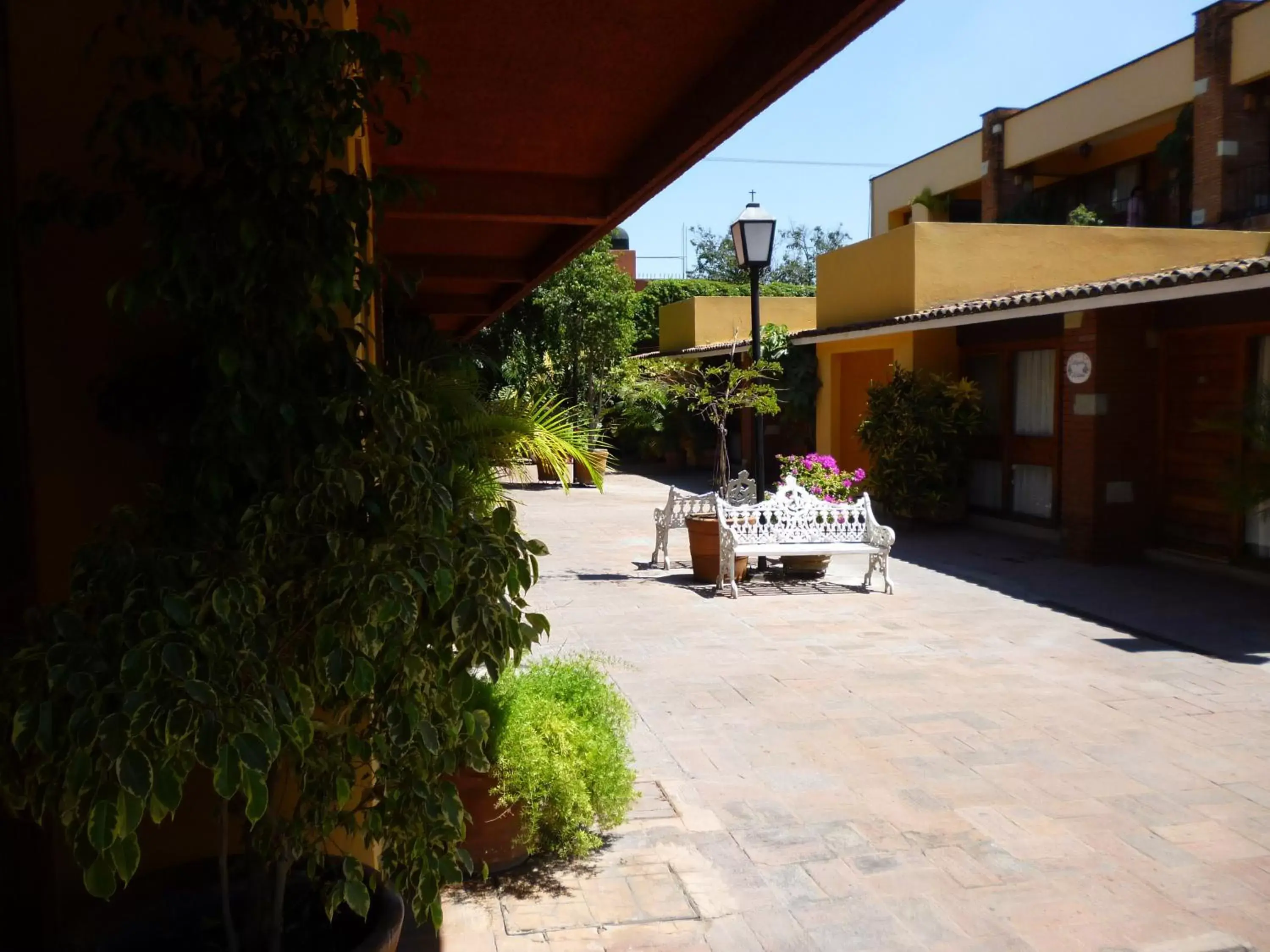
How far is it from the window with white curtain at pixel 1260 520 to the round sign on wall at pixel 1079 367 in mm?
1508

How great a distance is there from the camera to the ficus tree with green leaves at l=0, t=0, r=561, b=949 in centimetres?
204

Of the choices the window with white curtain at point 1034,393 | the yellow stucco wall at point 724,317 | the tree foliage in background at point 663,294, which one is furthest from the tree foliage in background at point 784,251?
the window with white curtain at point 1034,393

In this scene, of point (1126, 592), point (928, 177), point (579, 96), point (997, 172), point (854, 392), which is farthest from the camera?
point (928, 177)

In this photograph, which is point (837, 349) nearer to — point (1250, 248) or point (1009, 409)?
point (1009, 409)

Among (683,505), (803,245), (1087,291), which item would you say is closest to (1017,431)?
(1087,291)

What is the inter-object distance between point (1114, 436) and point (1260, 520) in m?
1.68

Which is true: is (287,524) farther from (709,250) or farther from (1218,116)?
(709,250)

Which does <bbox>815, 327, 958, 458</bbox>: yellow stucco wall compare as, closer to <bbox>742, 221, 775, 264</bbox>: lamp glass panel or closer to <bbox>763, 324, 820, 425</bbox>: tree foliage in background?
<bbox>763, 324, 820, 425</bbox>: tree foliage in background

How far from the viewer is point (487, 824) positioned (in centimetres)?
389

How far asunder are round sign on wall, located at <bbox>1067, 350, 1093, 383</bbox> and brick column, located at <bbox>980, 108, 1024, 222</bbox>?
13.2m

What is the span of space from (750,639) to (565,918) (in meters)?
4.45

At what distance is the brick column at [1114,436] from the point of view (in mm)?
11102

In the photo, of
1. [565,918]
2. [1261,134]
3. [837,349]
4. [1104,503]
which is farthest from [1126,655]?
[1261,134]

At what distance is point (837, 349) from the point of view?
56.6ft
